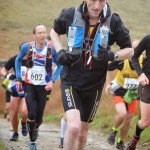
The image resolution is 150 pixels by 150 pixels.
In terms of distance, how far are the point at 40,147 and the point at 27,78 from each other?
4.66 feet

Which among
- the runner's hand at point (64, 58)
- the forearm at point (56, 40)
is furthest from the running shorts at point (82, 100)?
the forearm at point (56, 40)

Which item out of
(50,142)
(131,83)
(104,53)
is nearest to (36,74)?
(131,83)

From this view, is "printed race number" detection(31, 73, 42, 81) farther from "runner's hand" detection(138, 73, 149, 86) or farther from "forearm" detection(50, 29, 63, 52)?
"forearm" detection(50, 29, 63, 52)

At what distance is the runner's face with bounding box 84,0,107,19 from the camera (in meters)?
5.49

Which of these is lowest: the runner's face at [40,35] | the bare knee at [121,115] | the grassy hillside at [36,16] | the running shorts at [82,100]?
the grassy hillside at [36,16]

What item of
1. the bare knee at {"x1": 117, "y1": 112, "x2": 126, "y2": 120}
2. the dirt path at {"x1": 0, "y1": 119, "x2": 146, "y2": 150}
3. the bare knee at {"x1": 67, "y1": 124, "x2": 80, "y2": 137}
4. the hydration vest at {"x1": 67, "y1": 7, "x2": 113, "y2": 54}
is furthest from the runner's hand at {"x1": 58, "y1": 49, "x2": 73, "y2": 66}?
the bare knee at {"x1": 117, "y1": 112, "x2": 126, "y2": 120}

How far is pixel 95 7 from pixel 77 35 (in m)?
0.38

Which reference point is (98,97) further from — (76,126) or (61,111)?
(61,111)

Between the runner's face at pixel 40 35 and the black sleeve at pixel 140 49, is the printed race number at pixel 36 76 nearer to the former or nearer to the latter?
the runner's face at pixel 40 35

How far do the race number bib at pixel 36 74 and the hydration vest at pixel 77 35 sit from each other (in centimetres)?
274

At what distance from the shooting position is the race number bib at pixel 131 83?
8820 millimetres

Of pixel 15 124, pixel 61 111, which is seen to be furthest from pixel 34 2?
pixel 15 124

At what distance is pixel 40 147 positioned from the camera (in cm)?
897

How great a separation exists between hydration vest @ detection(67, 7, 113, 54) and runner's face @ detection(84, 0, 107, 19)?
0.43ft
